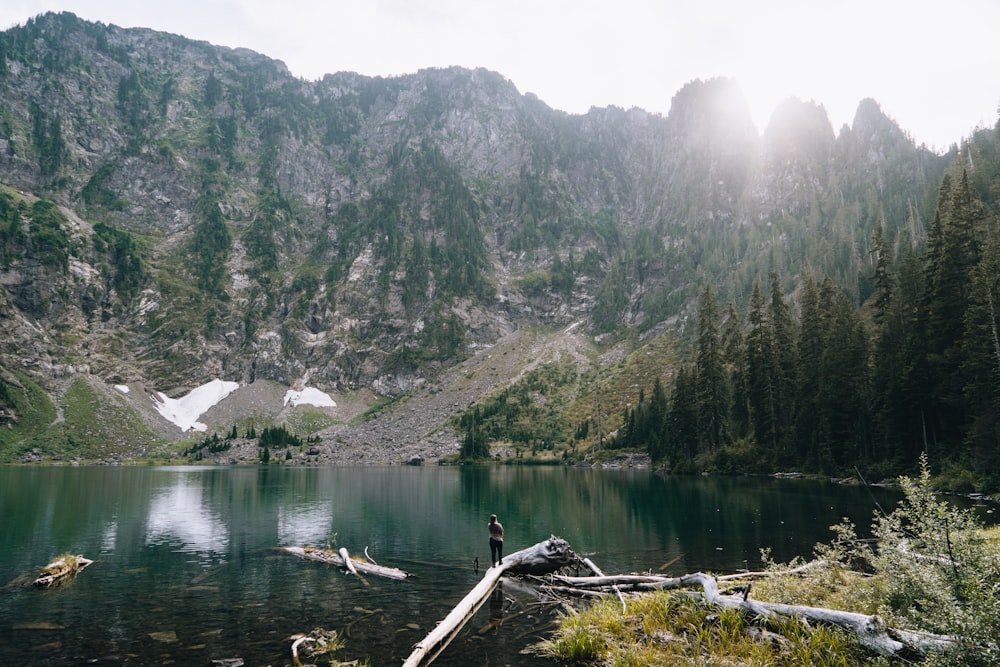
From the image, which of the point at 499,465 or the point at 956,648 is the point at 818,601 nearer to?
the point at 956,648

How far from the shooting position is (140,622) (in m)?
19.6

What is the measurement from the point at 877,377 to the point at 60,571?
261 ft


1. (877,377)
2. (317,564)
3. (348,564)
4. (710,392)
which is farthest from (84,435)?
(877,377)

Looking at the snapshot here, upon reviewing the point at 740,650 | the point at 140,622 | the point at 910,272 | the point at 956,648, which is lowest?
the point at 140,622

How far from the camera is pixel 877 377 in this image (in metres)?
65.8

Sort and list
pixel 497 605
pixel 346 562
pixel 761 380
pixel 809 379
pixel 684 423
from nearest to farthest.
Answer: pixel 497 605, pixel 346 562, pixel 809 379, pixel 761 380, pixel 684 423

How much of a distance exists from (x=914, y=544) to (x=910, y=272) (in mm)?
71758

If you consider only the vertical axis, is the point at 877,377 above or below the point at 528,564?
above

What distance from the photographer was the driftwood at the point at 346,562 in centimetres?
2677

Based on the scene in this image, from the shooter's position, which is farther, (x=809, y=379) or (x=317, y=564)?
(x=809, y=379)

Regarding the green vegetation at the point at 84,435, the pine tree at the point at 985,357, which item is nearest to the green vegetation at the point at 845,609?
the pine tree at the point at 985,357

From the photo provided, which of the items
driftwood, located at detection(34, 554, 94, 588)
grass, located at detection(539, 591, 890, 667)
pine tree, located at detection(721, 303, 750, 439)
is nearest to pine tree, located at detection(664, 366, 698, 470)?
pine tree, located at detection(721, 303, 750, 439)

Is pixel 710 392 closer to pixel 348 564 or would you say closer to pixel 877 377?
pixel 877 377

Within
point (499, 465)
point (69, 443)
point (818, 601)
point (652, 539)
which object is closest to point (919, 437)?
point (652, 539)
